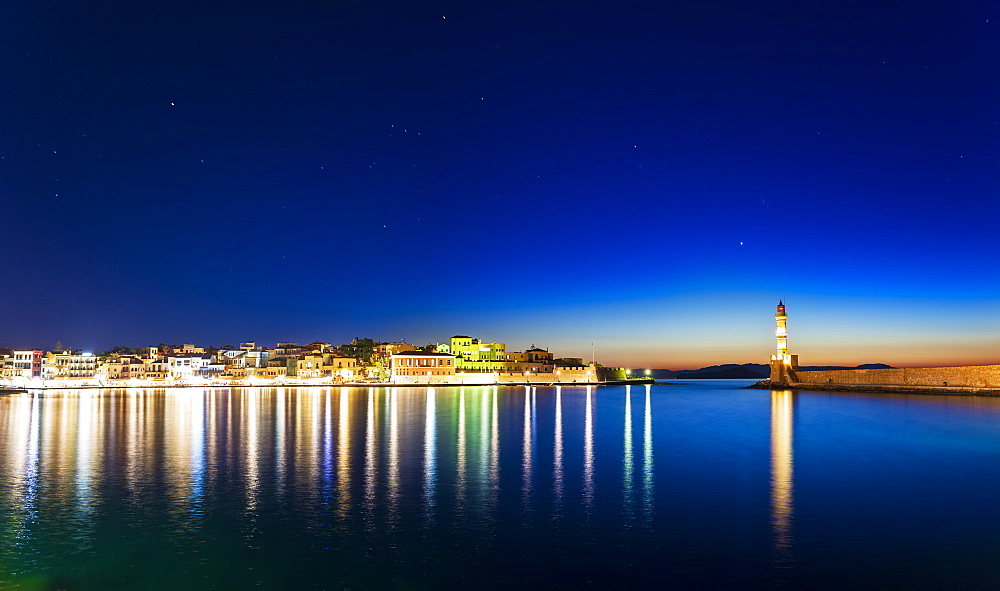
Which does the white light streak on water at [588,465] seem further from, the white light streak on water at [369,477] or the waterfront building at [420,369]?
the waterfront building at [420,369]

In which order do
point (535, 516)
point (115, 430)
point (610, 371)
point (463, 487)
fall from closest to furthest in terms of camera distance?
point (535, 516)
point (463, 487)
point (115, 430)
point (610, 371)

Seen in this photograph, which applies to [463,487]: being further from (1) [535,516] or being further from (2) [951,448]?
(2) [951,448]

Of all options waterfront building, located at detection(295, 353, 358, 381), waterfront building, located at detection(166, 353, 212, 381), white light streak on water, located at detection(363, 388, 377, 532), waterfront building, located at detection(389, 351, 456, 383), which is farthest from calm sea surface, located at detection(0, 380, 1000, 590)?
waterfront building, located at detection(166, 353, 212, 381)

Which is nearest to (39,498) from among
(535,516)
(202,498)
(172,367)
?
(202,498)

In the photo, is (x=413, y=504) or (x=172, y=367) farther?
(x=172, y=367)

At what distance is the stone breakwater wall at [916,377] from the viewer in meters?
50.8

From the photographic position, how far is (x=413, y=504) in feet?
41.8

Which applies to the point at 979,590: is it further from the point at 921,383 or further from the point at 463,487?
the point at 921,383

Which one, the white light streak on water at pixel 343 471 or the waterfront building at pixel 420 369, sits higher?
the white light streak on water at pixel 343 471

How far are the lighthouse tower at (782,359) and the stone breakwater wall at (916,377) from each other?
912 millimetres

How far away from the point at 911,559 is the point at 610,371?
363ft

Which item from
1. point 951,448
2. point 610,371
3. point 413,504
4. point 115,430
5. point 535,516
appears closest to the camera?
point 535,516

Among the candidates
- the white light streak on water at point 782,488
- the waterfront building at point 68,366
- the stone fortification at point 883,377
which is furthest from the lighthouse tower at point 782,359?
the waterfront building at point 68,366

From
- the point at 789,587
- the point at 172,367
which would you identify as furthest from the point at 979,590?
the point at 172,367
